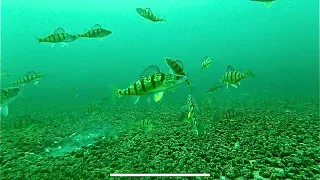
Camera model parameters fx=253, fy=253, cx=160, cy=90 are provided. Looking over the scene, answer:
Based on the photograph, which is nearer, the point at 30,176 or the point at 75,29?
the point at 30,176

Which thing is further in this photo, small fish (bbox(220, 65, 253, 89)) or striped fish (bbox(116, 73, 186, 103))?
small fish (bbox(220, 65, 253, 89))

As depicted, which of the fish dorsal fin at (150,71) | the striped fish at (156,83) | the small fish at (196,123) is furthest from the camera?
the small fish at (196,123)

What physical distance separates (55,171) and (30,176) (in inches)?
18.9

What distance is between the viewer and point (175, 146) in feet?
21.8

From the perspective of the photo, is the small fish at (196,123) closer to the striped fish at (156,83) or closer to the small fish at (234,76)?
the small fish at (234,76)

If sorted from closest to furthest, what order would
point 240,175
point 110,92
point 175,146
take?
point 110,92, point 240,175, point 175,146

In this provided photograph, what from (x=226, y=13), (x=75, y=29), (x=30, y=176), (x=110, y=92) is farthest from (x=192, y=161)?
(x=226, y=13)

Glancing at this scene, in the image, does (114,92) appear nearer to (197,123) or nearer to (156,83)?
(156,83)

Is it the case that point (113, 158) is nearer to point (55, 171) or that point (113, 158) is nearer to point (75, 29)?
point (55, 171)

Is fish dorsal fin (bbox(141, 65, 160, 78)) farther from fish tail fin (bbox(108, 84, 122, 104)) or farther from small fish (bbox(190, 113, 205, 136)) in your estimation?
small fish (bbox(190, 113, 205, 136))

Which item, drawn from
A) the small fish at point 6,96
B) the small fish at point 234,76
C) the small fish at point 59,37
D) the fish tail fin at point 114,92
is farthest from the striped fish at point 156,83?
the small fish at point 59,37

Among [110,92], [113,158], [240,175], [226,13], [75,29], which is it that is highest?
[226,13]

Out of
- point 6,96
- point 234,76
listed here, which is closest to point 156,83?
point 6,96

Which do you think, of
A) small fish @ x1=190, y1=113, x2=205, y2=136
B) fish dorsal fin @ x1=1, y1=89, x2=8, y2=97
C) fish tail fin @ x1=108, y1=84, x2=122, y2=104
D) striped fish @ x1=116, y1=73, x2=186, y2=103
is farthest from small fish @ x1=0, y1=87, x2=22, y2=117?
small fish @ x1=190, y1=113, x2=205, y2=136
